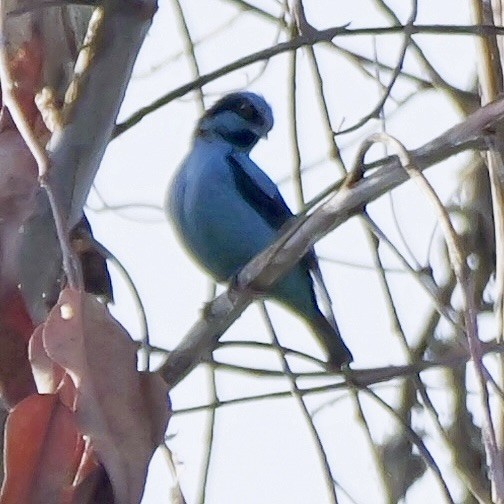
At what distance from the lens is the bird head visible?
3539mm

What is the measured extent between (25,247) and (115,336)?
43cm

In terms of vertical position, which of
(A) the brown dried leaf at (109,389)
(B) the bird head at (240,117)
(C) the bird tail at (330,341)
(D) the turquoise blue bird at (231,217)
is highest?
(B) the bird head at (240,117)

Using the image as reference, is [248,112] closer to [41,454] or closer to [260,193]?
[260,193]

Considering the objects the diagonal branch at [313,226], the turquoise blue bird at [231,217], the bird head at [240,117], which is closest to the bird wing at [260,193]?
the turquoise blue bird at [231,217]

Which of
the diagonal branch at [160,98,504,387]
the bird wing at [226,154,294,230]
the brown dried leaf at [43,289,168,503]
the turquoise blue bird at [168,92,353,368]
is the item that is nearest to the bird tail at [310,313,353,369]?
the turquoise blue bird at [168,92,353,368]

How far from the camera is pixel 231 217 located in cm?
324

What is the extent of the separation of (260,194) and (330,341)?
1.60 ft

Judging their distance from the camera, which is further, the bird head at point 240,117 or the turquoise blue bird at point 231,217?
the bird head at point 240,117

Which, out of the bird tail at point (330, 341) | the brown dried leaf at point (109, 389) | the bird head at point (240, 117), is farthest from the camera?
the bird head at point (240, 117)

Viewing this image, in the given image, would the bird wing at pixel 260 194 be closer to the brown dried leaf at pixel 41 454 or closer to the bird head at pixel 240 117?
the bird head at pixel 240 117

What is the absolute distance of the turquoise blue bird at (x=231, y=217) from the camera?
3.15m

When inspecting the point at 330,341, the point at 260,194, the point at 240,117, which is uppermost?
the point at 240,117

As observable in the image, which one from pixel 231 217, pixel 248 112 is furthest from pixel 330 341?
pixel 248 112

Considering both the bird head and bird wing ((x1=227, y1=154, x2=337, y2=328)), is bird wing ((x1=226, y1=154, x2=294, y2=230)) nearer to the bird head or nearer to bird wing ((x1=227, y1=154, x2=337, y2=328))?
bird wing ((x1=227, y1=154, x2=337, y2=328))
